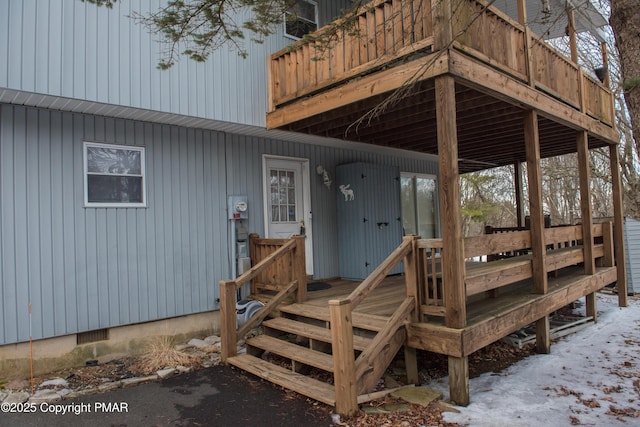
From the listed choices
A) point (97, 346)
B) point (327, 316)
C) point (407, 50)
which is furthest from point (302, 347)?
point (407, 50)

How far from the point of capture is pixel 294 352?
436 centimetres

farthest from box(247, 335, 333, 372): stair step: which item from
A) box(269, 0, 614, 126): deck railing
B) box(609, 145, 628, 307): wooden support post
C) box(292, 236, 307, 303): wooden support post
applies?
box(609, 145, 628, 307): wooden support post

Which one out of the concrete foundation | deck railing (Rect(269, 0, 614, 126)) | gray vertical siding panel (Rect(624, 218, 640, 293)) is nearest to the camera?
deck railing (Rect(269, 0, 614, 126))

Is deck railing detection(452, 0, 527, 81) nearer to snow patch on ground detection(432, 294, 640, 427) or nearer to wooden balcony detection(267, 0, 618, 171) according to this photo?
wooden balcony detection(267, 0, 618, 171)

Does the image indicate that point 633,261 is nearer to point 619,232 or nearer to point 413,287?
point 619,232

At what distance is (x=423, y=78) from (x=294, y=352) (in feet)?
10.1

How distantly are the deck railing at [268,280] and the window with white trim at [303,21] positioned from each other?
347 cm

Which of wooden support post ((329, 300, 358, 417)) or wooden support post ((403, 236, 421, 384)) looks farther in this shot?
wooden support post ((403, 236, 421, 384))

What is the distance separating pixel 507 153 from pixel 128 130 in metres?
7.82

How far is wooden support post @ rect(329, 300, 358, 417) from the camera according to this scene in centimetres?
334

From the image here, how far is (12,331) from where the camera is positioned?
14.0ft

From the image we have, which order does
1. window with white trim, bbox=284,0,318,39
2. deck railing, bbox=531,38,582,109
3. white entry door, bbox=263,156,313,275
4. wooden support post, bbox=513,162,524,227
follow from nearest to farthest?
deck railing, bbox=531,38,582,109, white entry door, bbox=263,156,313,275, window with white trim, bbox=284,0,318,39, wooden support post, bbox=513,162,524,227

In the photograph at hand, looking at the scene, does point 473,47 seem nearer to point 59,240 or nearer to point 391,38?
point 391,38

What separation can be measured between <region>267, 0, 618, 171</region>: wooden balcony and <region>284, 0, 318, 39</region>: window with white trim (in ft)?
3.87
